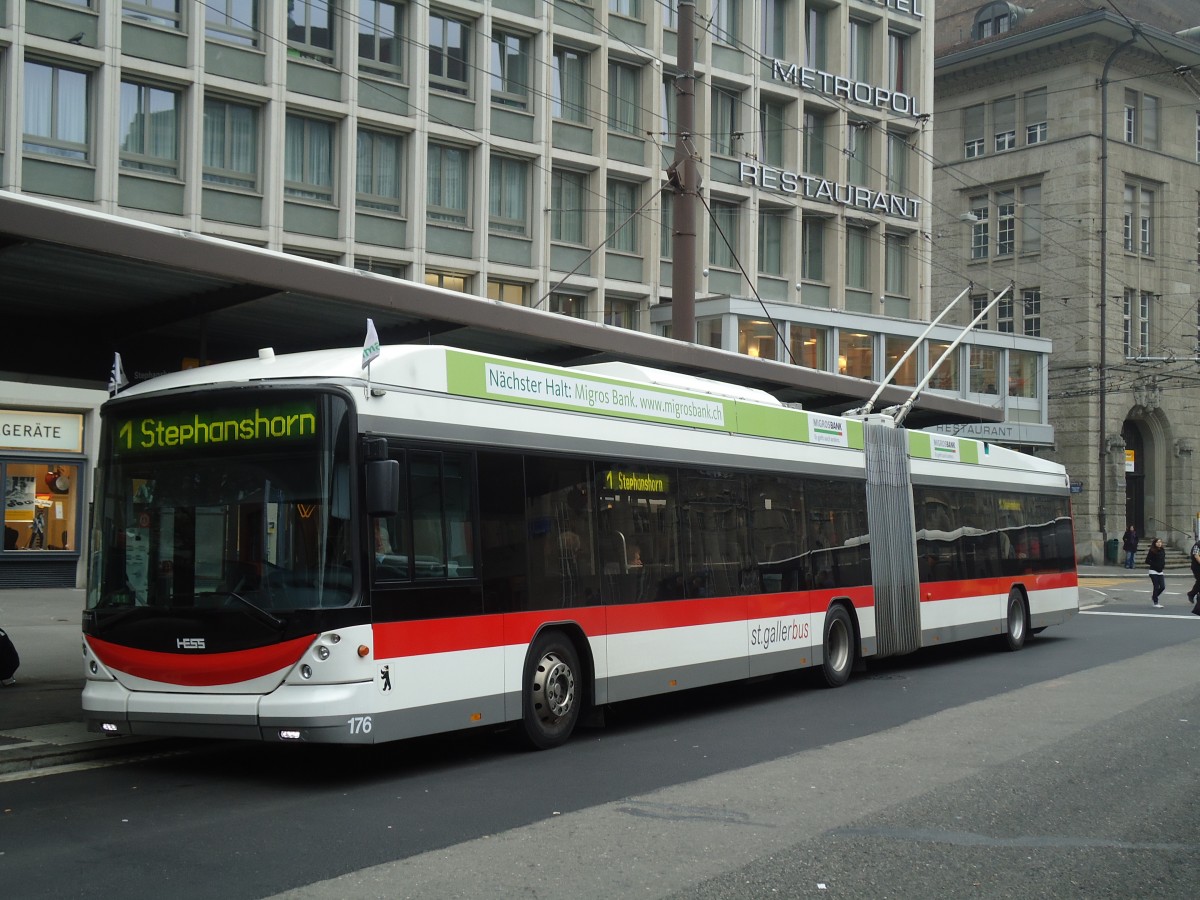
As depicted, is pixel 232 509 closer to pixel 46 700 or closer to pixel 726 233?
pixel 46 700

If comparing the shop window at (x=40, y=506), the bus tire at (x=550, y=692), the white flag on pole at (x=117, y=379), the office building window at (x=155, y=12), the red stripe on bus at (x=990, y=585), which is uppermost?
the office building window at (x=155, y=12)

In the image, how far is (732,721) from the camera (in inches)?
517

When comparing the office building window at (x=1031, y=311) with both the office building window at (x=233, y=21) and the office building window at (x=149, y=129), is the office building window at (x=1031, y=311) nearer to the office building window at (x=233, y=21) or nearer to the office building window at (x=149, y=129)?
the office building window at (x=233, y=21)

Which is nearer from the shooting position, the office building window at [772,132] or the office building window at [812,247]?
the office building window at [772,132]

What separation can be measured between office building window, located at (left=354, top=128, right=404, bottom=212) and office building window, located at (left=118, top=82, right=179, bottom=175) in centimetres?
435

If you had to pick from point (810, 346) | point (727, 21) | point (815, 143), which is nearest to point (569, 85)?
point (727, 21)

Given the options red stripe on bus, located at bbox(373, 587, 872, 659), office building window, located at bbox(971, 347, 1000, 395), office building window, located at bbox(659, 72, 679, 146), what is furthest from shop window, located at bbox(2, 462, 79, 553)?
office building window, located at bbox(971, 347, 1000, 395)

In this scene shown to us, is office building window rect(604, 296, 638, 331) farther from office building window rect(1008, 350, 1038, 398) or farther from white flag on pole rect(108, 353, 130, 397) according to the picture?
white flag on pole rect(108, 353, 130, 397)

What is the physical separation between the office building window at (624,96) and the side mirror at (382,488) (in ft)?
97.8

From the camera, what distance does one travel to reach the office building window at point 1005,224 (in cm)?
5978

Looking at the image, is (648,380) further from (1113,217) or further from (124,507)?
(1113,217)

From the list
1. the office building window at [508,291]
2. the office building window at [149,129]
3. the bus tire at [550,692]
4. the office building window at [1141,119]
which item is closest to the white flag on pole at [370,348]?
the bus tire at [550,692]

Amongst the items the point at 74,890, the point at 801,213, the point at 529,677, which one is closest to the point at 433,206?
the point at 801,213

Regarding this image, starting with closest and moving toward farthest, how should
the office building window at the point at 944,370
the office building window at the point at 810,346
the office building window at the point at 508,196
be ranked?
1. the office building window at the point at 508,196
2. the office building window at the point at 810,346
3. the office building window at the point at 944,370
